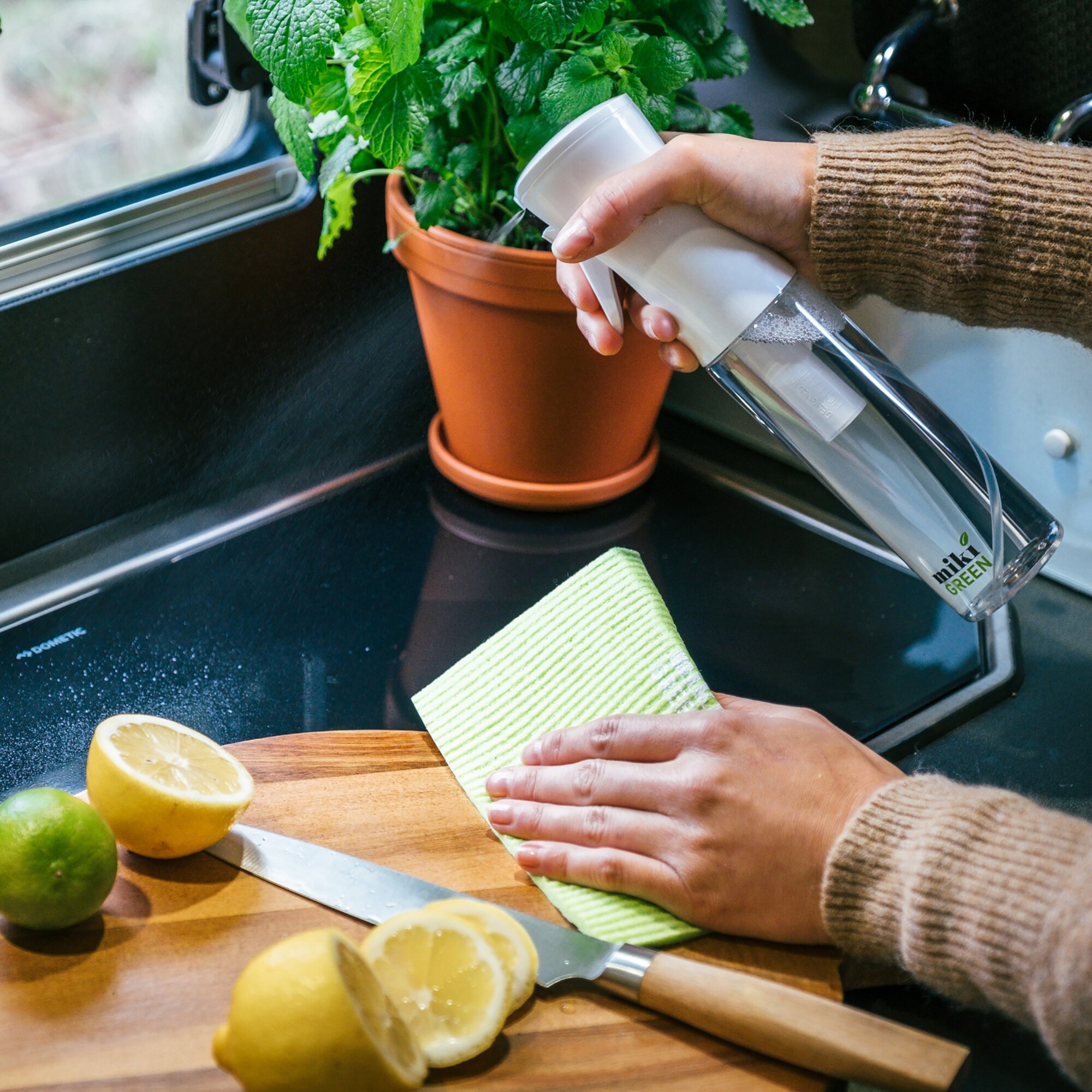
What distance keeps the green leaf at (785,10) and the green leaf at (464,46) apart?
196mm

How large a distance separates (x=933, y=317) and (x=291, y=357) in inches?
23.5

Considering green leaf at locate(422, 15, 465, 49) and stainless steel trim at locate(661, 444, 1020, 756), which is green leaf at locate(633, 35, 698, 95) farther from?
stainless steel trim at locate(661, 444, 1020, 756)

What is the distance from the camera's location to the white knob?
0.92 m

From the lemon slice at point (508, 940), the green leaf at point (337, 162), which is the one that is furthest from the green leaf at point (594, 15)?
the lemon slice at point (508, 940)

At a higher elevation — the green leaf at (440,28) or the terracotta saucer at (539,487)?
the green leaf at (440,28)

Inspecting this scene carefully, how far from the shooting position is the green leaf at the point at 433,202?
85cm

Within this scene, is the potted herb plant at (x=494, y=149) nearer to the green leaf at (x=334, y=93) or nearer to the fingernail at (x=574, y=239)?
the green leaf at (x=334, y=93)

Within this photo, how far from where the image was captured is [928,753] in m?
0.79

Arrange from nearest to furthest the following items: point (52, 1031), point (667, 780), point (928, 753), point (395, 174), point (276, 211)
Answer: point (52, 1031)
point (667, 780)
point (928, 753)
point (395, 174)
point (276, 211)

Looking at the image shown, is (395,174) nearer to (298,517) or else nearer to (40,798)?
(298,517)

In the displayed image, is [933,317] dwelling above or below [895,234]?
below

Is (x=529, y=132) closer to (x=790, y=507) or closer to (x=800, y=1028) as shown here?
(x=790, y=507)

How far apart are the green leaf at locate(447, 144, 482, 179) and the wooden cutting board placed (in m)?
0.47

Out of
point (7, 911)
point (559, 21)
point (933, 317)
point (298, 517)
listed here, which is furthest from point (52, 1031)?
point (933, 317)
